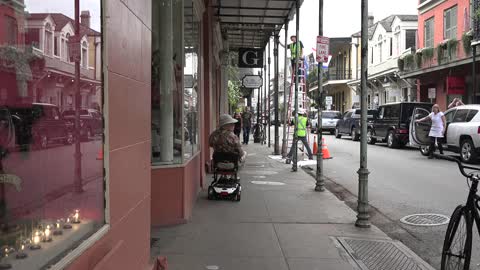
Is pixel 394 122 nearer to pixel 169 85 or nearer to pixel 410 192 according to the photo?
pixel 410 192

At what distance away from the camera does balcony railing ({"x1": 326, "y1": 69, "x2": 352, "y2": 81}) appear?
5025 centimetres

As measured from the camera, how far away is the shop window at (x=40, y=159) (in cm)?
201

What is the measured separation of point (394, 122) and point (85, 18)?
19.8 m

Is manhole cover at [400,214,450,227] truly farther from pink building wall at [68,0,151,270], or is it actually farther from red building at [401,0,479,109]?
red building at [401,0,479,109]

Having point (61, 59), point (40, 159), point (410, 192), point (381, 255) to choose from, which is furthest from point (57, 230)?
point (410, 192)

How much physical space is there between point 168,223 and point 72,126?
3.97 metres

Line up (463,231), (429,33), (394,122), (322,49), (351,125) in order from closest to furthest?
(463,231) < (322,49) < (394,122) < (351,125) < (429,33)

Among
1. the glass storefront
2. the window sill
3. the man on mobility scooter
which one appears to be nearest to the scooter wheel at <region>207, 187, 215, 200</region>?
the man on mobility scooter

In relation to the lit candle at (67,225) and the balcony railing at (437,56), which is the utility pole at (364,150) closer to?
the lit candle at (67,225)

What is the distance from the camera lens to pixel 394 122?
21062 millimetres

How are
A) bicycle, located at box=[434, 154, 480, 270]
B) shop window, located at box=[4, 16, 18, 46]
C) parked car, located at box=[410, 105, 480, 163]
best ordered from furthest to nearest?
1. parked car, located at box=[410, 105, 480, 163]
2. bicycle, located at box=[434, 154, 480, 270]
3. shop window, located at box=[4, 16, 18, 46]

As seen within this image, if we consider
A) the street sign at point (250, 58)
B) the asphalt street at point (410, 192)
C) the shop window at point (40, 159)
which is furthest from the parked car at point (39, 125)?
the street sign at point (250, 58)

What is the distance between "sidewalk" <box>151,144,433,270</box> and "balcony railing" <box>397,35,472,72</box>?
58.3 feet

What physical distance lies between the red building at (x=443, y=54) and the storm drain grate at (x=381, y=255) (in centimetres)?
1815
